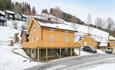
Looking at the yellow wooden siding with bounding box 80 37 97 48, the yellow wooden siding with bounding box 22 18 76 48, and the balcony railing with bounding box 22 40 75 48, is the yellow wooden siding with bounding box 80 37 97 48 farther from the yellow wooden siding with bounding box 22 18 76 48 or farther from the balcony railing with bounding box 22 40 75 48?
the balcony railing with bounding box 22 40 75 48

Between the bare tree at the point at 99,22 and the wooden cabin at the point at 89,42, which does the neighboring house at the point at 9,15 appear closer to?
the wooden cabin at the point at 89,42

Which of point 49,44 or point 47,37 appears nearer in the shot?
point 49,44

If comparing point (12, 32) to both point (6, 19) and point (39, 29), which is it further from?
point (39, 29)

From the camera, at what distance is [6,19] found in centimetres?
9856

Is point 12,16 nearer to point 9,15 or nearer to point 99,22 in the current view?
point 9,15

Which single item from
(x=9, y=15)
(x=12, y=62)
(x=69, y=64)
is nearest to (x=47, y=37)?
(x=12, y=62)

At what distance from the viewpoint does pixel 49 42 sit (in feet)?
145

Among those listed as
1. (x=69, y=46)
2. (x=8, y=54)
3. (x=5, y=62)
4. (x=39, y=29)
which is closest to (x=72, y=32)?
(x=69, y=46)

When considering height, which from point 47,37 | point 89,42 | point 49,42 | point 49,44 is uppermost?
point 47,37

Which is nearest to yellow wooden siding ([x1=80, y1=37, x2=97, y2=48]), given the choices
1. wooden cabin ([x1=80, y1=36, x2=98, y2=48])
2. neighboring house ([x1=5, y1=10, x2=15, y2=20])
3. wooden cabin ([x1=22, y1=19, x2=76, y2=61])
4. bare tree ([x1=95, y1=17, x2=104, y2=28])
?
wooden cabin ([x1=80, y1=36, x2=98, y2=48])

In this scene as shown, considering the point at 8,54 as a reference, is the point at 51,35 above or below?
above

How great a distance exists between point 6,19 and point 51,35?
5611 centimetres

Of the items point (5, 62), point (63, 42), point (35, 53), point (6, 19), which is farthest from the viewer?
point (6, 19)

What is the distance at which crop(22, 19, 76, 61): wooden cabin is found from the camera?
4347 centimetres
